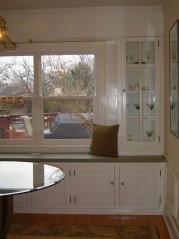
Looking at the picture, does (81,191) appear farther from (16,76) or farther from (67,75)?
(16,76)

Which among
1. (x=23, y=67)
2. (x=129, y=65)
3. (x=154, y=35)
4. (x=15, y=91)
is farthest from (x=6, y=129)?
(x=154, y=35)

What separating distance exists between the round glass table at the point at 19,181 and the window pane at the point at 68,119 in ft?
4.31

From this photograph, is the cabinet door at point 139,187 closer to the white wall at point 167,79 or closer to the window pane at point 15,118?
the white wall at point 167,79

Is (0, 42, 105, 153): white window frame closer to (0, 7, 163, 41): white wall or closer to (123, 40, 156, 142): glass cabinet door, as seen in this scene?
(0, 7, 163, 41): white wall

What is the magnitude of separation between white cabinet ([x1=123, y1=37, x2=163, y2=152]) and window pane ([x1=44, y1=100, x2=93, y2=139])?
53cm

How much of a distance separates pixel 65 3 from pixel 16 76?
3.93 feet

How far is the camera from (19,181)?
2.50 metres

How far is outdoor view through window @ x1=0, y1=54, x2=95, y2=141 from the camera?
4230mm

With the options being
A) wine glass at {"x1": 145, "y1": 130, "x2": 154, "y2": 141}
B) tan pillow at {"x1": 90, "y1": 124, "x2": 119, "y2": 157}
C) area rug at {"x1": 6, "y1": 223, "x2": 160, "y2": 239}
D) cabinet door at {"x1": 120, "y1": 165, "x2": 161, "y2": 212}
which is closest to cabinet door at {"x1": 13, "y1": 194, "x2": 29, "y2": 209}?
area rug at {"x1": 6, "y1": 223, "x2": 160, "y2": 239}

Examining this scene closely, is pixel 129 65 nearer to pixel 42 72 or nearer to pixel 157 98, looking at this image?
pixel 157 98

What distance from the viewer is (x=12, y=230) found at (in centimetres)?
344

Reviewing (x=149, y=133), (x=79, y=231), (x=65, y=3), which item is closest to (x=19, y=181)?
(x=79, y=231)

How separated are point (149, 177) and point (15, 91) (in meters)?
2.13

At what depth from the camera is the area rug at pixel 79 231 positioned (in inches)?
129
